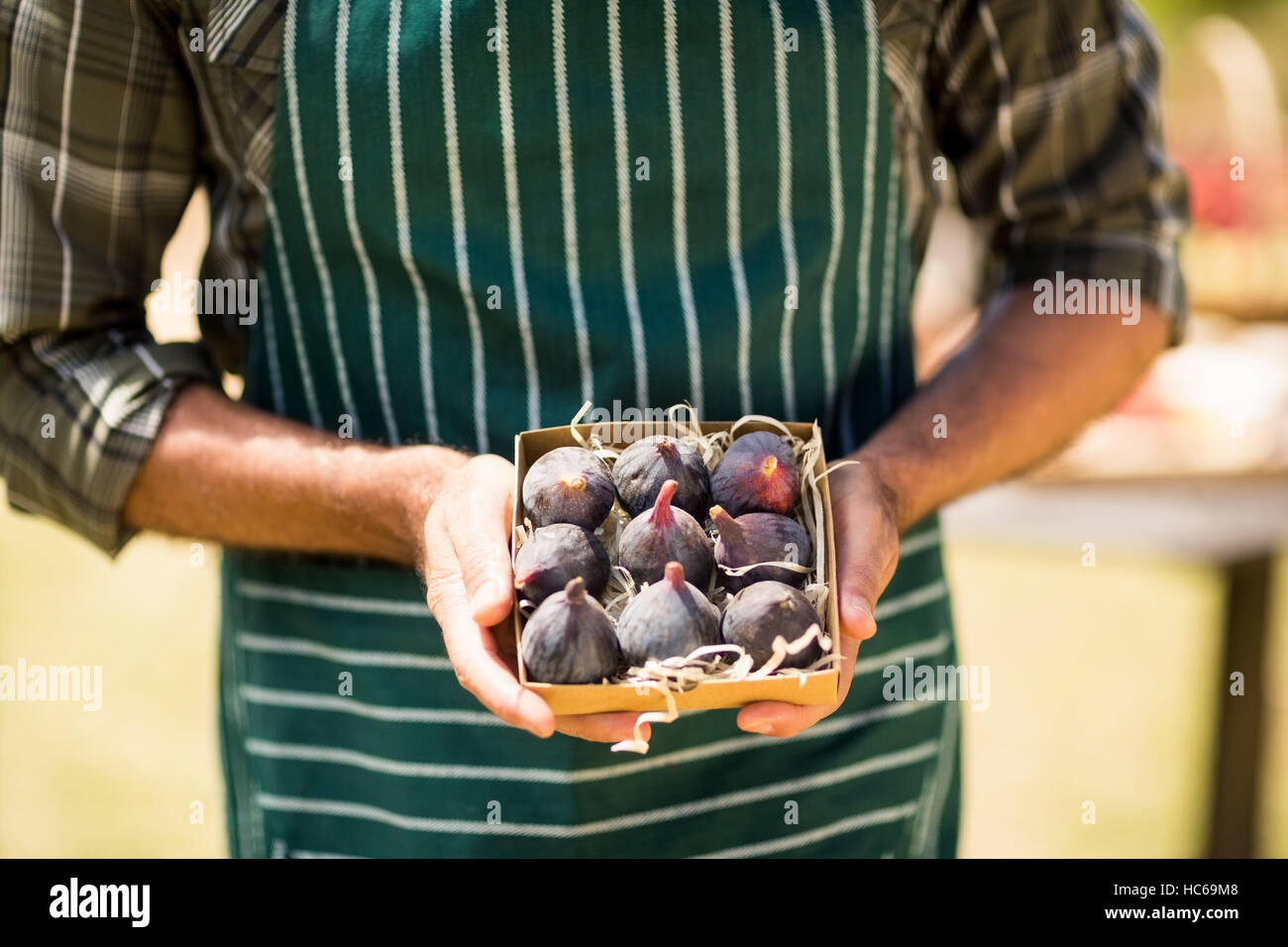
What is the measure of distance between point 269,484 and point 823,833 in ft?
2.56

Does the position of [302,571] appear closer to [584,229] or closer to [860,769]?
[584,229]

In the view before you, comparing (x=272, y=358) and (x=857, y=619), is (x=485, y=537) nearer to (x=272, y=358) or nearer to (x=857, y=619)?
(x=857, y=619)

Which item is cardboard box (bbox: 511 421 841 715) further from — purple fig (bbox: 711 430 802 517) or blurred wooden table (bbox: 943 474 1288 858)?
blurred wooden table (bbox: 943 474 1288 858)

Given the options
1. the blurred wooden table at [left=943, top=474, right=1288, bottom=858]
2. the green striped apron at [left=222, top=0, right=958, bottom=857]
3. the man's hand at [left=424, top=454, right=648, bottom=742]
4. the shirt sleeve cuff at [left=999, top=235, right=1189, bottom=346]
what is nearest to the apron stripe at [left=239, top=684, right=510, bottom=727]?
the green striped apron at [left=222, top=0, right=958, bottom=857]

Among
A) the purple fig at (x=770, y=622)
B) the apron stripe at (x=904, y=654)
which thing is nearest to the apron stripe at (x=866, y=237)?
the apron stripe at (x=904, y=654)

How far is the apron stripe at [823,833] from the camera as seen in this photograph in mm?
1362

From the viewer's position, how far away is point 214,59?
1226 millimetres

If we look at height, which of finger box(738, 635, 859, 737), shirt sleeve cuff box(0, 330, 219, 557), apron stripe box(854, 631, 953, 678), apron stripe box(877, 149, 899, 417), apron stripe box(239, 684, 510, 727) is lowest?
apron stripe box(239, 684, 510, 727)

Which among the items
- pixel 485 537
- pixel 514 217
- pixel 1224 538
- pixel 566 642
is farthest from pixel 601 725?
pixel 1224 538

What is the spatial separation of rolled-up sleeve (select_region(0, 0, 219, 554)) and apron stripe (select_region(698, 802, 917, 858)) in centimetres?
82

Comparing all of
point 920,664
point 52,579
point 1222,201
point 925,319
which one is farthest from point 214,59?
point 1222,201

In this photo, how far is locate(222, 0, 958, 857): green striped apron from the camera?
121 centimetres

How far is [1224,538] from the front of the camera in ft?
8.38

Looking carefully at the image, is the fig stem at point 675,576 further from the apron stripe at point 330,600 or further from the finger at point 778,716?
the apron stripe at point 330,600
